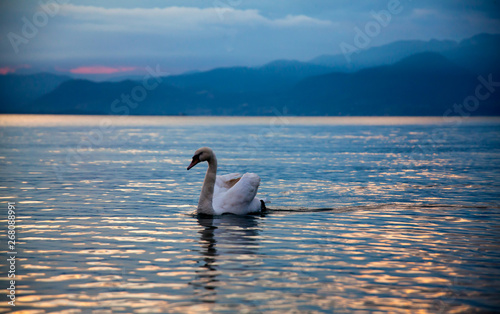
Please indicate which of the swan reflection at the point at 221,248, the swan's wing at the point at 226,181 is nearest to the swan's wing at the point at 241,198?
the swan reflection at the point at 221,248

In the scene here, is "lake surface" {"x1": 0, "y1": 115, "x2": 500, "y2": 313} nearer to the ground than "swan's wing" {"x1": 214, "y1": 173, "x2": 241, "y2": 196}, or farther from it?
nearer to the ground

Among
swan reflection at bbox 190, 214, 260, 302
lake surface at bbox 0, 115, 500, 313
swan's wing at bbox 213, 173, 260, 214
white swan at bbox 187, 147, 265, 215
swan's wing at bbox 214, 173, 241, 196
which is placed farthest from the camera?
swan's wing at bbox 214, 173, 241, 196

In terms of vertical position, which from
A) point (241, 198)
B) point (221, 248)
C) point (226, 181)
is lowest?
point (221, 248)

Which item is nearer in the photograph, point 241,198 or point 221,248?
point 221,248

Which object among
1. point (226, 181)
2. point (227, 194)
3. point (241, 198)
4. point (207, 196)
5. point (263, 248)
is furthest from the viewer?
point (226, 181)

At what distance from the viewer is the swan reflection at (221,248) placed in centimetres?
1100

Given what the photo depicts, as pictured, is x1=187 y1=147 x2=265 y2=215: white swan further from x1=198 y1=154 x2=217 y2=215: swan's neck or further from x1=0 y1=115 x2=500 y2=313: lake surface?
x1=0 y1=115 x2=500 y2=313: lake surface

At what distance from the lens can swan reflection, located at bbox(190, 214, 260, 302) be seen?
11002 millimetres

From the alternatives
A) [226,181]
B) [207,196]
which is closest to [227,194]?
[207,196]

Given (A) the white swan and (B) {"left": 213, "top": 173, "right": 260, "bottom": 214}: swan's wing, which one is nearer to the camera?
(A) the white swan

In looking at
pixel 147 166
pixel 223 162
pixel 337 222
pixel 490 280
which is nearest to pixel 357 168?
pixel 223 162

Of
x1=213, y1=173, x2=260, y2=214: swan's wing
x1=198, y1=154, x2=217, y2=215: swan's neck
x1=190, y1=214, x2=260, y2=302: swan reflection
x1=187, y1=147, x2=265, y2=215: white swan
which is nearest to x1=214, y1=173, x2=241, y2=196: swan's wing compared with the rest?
x1=187, y1=147, x2=265, y2=215: white swan

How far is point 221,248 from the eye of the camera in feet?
46.1

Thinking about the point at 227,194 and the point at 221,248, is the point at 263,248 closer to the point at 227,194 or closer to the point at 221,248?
the point at 221,248
